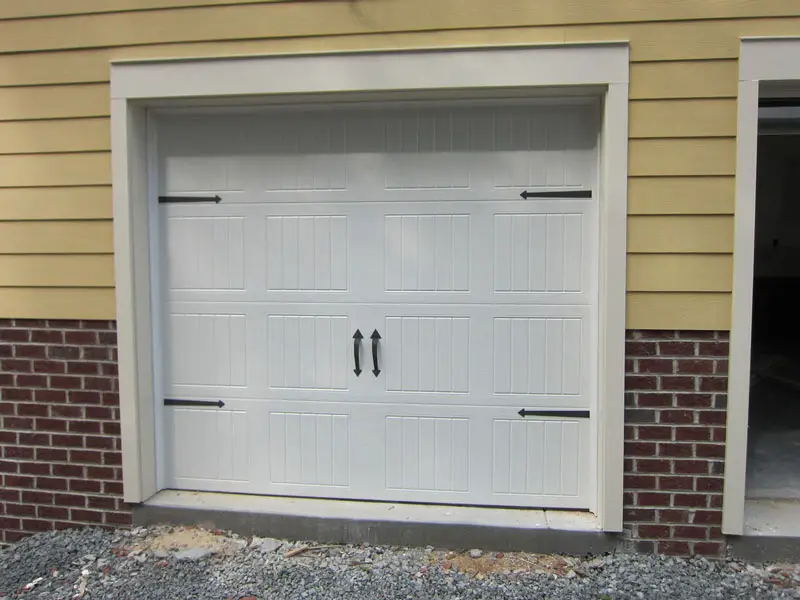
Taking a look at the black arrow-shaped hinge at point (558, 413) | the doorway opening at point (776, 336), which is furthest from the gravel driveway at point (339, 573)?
the black arrow-shaped hinge at point (558, 413)

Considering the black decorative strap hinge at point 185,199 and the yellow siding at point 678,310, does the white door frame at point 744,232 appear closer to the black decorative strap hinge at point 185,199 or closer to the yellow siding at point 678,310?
the yellow siding at point 678,310

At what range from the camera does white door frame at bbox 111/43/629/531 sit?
2.86 metres

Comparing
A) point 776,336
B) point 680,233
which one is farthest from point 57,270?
point 776,336

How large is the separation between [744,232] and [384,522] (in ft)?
7.52

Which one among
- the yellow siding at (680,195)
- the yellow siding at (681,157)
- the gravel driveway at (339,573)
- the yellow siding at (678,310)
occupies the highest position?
the yellow siding at (681,157)

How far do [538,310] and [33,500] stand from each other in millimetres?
3059

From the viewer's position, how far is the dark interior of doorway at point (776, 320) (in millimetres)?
3512

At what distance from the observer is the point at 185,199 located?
335 cm

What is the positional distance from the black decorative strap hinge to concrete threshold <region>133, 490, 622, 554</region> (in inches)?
65.9

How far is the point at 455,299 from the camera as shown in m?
3.21

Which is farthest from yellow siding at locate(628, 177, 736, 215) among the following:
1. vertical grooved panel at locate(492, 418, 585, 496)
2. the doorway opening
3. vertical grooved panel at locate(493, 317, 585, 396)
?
vertical grooved panel at locate(492, 418, 585, 496)

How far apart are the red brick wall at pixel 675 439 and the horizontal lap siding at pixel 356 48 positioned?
15cm

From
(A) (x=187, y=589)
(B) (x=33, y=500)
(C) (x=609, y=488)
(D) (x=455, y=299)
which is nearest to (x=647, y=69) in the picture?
(D) (x=455, y=299)

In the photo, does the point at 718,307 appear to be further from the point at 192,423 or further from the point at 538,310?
the point at 192,423
